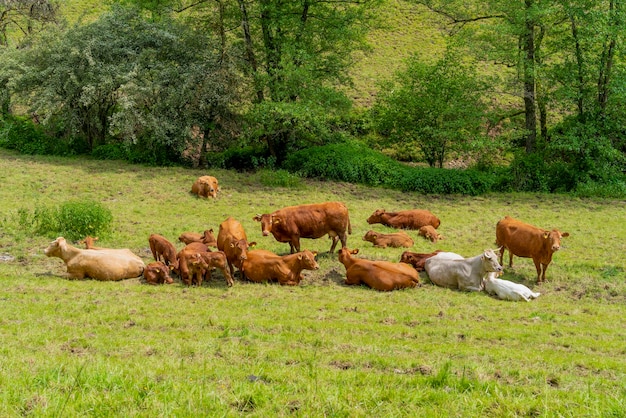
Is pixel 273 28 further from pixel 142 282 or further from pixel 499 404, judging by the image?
pixel 499 404

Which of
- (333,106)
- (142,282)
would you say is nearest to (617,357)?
(142,282)

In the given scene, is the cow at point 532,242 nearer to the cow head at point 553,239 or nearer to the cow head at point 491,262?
the cow head at point 553,239

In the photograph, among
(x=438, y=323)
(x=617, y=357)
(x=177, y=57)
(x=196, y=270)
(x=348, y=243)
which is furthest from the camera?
(x=177, y=57)

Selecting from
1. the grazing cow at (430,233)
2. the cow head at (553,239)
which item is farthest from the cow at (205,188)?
the cow head at (553,239)

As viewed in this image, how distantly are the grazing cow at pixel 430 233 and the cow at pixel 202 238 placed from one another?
6041 mm

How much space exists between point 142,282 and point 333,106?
16362 mm

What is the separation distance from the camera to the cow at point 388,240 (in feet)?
47.5

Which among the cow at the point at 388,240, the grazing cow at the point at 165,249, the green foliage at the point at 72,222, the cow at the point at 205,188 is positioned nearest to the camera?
the grazing cow at the point at 165,249

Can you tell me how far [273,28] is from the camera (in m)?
27.1

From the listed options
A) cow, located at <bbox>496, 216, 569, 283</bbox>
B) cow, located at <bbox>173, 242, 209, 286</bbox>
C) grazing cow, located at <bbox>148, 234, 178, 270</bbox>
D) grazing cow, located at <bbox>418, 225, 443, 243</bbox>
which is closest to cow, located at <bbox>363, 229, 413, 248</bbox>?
grazing cow, located at <bbox>418, 225, 443, 243</bbox>

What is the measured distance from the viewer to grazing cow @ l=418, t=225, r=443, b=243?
50.3ft

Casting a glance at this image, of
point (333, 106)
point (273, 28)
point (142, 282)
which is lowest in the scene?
point (142, 282)

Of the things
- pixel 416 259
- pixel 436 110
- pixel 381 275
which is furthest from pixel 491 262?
pixel 436 110

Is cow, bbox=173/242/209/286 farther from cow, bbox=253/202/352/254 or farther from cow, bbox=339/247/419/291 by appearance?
cow, bbox=339/247/419/291
